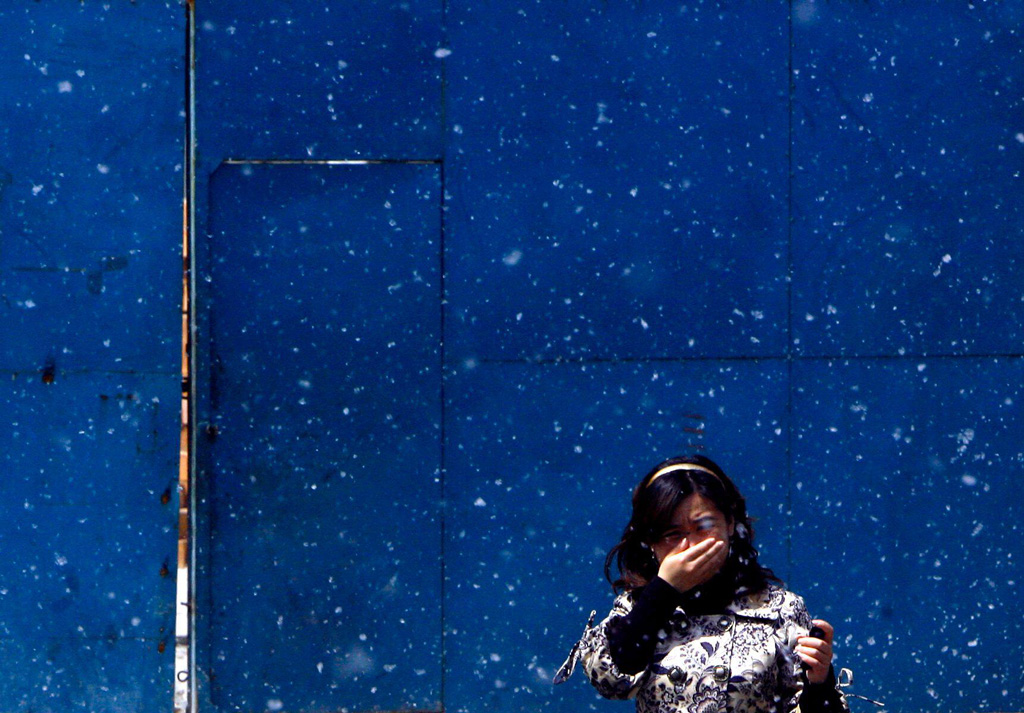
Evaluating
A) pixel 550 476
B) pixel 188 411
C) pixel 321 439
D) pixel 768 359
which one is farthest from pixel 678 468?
pixel 188 411

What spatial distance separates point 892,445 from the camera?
178 inches

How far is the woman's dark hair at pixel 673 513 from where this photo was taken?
109 inches

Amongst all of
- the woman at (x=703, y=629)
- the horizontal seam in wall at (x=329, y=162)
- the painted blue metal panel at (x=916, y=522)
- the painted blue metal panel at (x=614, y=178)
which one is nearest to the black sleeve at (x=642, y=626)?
the woman at (x=703, y=629)

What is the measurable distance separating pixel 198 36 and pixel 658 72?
68.8 inches

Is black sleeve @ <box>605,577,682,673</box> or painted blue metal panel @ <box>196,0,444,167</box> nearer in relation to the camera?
black sleeve @ <box>605,577,682,673</box>

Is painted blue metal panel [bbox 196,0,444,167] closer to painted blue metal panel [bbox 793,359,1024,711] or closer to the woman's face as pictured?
painted blue metal panel [bbox 793,359,1024,711]

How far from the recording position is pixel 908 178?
178 inches

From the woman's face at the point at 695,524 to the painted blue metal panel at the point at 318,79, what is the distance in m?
2.09

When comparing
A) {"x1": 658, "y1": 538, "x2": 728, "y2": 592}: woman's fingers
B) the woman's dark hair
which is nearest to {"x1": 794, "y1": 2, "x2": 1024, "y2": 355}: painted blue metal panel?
the woman's dark hair

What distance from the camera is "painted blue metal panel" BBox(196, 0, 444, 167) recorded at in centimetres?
430

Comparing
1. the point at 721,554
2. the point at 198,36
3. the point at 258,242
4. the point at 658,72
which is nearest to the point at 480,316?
the point at 258,242

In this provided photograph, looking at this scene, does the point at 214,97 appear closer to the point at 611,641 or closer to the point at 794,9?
the point at 794,9

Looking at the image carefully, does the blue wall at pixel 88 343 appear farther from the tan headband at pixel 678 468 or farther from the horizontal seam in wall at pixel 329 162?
the tan headband at pixel 678 468

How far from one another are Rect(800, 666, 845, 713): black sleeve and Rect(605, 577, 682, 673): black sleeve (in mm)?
364
